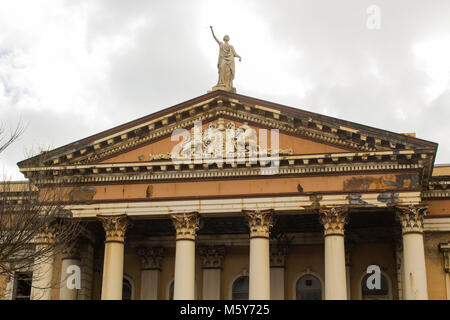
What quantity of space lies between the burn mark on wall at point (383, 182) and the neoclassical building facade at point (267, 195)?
→ 0.04 metres

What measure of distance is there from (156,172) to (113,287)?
206 inches

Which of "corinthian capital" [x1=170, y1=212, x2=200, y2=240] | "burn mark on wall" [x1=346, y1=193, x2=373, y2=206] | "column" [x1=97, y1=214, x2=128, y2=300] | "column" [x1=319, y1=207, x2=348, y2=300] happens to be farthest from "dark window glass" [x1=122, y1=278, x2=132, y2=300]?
"burn mark on wall" [x1=346, y1=193, x2=373, y2=206]

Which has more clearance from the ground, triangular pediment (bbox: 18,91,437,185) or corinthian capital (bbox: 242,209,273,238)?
triangular pediment (bbox: 18,91,437,185)

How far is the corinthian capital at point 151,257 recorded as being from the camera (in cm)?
3638

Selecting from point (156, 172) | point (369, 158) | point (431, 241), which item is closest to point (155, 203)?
point (156, 172)

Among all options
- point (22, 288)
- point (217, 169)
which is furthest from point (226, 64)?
point (22, 288)

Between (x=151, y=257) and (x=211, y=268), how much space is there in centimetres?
311

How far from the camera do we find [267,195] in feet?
101

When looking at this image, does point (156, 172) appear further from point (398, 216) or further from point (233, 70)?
point (398, 216)

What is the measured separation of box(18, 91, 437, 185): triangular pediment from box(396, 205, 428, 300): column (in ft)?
8.58

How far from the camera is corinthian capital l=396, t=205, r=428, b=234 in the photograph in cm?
2903

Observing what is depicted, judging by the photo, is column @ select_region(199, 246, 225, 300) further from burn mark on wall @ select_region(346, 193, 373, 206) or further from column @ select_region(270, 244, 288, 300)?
burn mark on wall @ select_region(346, 193, 373, 206)

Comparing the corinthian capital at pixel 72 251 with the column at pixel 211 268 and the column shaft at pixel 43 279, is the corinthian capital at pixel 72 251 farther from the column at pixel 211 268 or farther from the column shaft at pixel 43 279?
the column at pixel 211 268

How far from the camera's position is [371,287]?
1344 inches
